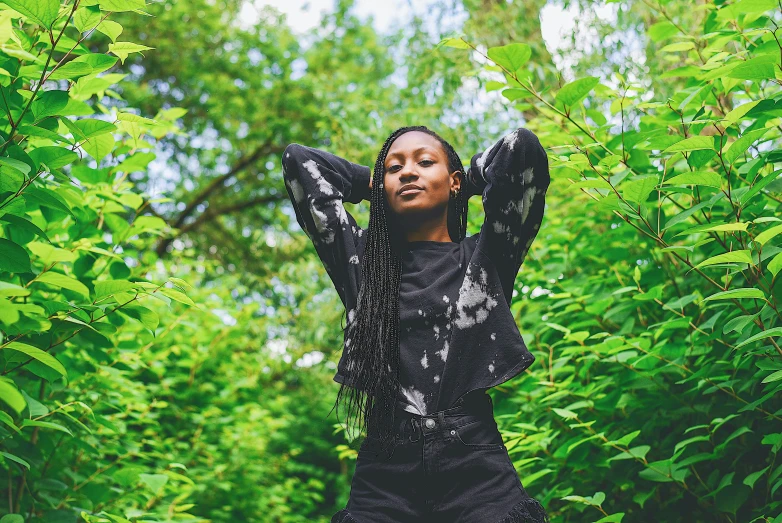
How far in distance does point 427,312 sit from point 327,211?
15.5 inches

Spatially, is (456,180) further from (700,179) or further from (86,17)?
(86,17)

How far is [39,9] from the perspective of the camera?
153cm

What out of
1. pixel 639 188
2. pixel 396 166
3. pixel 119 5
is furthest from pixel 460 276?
pixel 119 5

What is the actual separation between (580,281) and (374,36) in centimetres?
969

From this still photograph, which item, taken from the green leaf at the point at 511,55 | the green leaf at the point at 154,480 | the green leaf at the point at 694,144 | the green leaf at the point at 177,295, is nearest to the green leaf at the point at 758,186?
the green leaf at the point at 694,144

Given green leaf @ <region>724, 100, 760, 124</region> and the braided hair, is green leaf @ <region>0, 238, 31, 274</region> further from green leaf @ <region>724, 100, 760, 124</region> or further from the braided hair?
green leaf @ <region>724, 100, 760, 124</region>

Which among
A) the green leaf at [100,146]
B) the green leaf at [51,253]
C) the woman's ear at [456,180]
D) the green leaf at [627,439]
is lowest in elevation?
the green leaf at [627,439]

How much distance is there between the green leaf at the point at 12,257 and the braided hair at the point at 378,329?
77 cm

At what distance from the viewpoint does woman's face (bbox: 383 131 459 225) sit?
1935mm

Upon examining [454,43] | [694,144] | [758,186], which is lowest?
[758,186]

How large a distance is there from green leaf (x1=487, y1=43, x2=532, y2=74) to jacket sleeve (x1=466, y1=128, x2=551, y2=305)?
0.24 m

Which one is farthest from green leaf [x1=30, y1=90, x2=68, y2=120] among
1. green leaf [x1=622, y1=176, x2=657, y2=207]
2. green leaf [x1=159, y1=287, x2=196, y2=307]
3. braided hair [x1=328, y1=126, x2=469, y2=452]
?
green leaf [x1=622, y1=176, x2=657, y2=207]

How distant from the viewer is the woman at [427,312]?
166 centimetres

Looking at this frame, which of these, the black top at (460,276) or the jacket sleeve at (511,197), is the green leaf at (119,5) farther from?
the jacket sleeve at (511,197)
